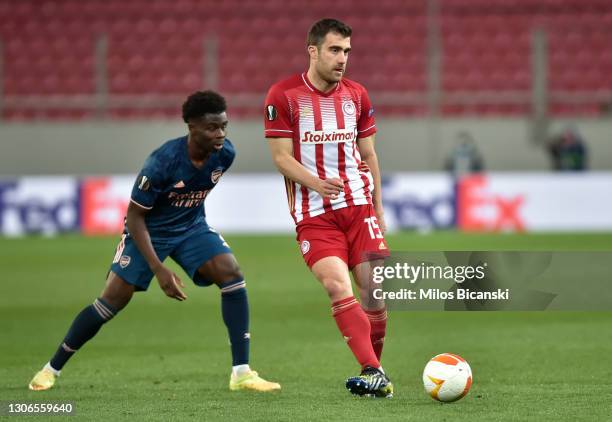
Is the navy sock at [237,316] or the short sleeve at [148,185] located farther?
the navy sock at [237,316]

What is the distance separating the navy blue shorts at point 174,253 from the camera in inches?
270

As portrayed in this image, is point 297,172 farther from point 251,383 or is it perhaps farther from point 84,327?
point 84,327

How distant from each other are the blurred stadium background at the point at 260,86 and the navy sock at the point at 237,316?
44.8 ft

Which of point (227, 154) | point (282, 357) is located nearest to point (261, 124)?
point (282, 357)

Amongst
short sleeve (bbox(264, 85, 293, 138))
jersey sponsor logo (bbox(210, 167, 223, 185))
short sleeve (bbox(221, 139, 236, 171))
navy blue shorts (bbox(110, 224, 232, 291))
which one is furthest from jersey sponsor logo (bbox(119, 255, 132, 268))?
short sleeve (bbox(264, 85, 293, 138))

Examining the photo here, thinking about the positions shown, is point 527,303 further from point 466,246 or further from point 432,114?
point 432,114

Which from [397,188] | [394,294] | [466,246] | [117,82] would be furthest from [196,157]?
[117,82]

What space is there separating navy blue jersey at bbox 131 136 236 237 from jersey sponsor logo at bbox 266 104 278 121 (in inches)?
22.7

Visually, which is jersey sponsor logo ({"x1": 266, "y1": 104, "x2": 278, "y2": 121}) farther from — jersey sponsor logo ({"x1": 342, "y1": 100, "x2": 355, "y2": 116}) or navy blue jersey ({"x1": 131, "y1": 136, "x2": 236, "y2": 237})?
navy blue jersey ({"x1": 131, "y1": 136, "x2": 236, "y2": 237})

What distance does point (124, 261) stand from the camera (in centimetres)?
688

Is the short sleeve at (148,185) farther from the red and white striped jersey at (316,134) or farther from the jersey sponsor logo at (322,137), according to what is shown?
the jersey sponsor logo at (322,137)

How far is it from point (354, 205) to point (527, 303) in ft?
3.83

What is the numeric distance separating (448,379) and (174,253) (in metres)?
1.96

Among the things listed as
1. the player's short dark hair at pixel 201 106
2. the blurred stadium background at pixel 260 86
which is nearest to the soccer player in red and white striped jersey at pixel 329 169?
the player's short dark hair at pixel 201 106
